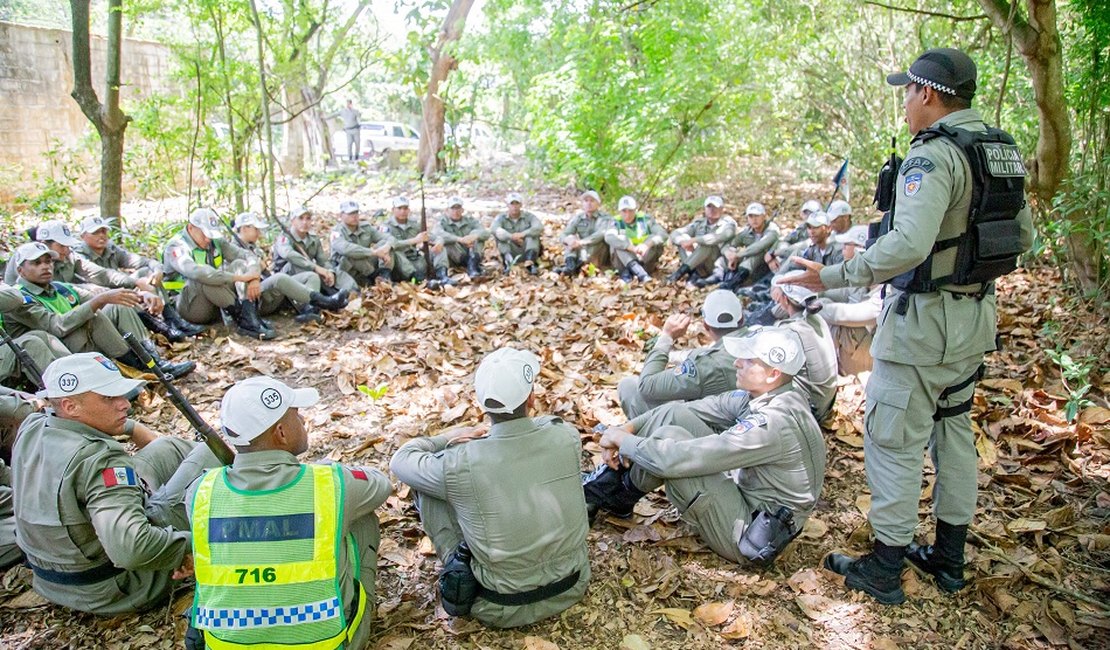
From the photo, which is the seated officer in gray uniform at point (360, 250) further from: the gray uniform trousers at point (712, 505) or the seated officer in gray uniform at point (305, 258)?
the gray uniform trousers at point (712, 505)

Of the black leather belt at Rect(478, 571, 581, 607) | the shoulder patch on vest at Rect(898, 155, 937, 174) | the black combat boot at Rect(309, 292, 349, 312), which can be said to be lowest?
the black leather belt at Rect(478, 571, 581, 607)

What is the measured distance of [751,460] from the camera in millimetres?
3422

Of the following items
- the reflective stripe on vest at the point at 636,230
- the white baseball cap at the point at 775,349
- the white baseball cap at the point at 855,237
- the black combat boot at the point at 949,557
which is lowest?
the black combat boot at the point at 949,557

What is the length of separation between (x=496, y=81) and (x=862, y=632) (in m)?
18.1

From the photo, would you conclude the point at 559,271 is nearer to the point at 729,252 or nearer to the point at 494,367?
the point at 729,252

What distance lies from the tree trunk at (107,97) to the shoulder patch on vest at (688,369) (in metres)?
7.91

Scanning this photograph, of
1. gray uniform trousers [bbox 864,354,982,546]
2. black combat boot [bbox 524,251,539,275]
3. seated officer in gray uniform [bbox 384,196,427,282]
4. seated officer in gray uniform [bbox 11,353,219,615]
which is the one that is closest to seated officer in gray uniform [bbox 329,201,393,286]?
seated officer in gray uniform [bbox 384,196,427,282]

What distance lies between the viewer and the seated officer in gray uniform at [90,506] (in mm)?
3062

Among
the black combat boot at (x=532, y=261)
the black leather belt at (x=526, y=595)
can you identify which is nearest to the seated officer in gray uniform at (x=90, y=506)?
the black leather belt at (x=526, y=595)

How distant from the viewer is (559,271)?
34.0ft

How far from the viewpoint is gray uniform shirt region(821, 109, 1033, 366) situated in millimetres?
2938

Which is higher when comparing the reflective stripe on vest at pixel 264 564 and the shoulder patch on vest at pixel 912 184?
the shoulder patch on vest at pixel 912 184

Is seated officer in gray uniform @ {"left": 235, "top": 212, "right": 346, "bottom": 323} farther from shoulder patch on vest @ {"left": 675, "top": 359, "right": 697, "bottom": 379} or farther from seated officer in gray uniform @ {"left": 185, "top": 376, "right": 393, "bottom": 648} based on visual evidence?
seated officer in gray uniform @ {"left": 185, "top": 376, "right": 393, "bottom": 648}

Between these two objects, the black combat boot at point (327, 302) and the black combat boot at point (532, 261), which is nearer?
the black combat boot at point (327, 302)
